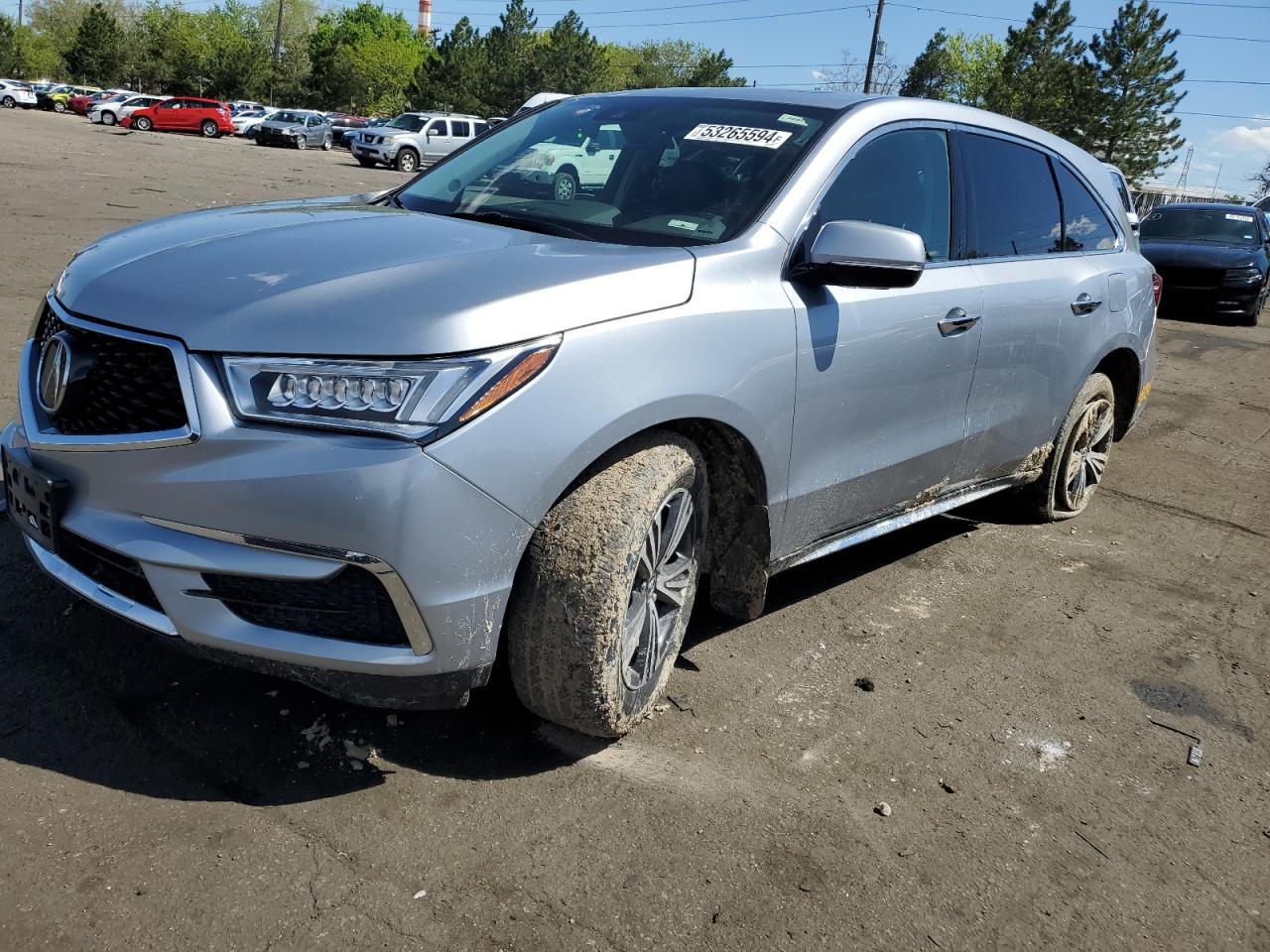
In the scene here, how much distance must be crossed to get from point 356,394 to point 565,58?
236ft

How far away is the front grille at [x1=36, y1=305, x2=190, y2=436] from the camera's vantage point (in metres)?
2.36

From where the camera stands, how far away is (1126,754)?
321 cm

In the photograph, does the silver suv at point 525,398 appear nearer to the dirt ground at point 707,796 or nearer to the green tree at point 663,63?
the dirt ground at point 707,796

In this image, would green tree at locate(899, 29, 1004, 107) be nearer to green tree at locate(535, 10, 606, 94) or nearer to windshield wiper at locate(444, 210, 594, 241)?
green tree at locate(535, 10, 606, 94)

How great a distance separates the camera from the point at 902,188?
3654 millimetres

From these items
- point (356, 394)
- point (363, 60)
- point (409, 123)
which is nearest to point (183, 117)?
point (409, 123)

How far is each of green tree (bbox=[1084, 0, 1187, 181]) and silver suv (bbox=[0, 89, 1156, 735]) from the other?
66.2 metres

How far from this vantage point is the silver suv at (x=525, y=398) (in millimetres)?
2283

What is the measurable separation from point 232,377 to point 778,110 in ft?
6.88

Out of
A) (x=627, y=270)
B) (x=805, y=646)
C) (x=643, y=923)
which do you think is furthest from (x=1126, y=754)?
(x=627, y=270)

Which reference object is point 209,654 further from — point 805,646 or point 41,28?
point 41,28

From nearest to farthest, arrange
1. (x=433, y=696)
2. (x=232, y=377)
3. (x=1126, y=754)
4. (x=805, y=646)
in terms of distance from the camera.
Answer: (x=232, y=377) < (x=433, y=696) < (x=1126, y=754) < (x=805, y=646)

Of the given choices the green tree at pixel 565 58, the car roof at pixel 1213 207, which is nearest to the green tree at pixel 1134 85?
the green tree at pixel 565 58

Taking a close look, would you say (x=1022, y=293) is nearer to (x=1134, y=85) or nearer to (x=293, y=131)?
(x=293, y=131)
